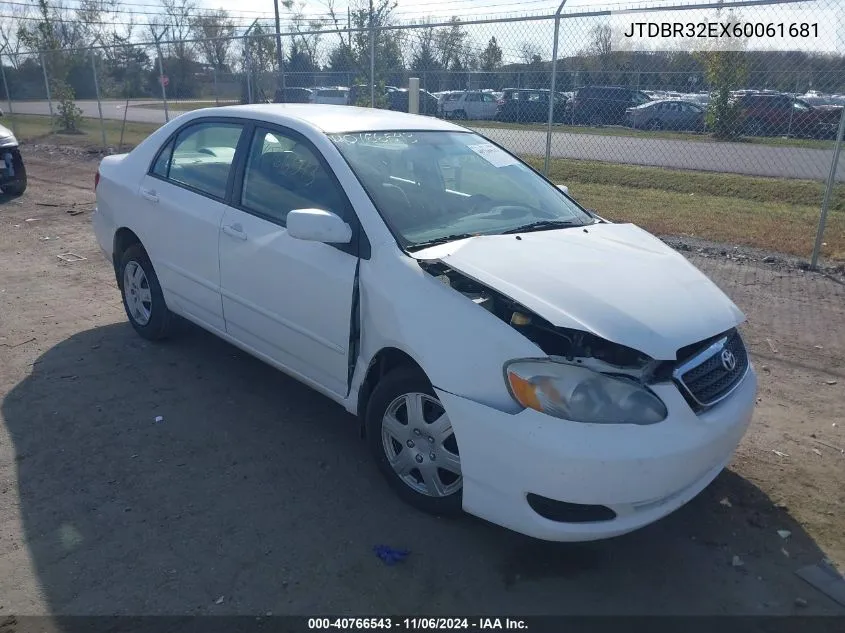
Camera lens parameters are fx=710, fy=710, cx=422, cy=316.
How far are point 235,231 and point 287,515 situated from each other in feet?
5.60

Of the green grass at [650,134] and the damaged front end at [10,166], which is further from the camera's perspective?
the damaged front end at [10,166]

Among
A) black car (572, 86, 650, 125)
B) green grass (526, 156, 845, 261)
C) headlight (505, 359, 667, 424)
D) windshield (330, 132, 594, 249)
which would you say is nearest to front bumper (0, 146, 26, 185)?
green grass (526, 156, 845, 261)

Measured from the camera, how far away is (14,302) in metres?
6.25

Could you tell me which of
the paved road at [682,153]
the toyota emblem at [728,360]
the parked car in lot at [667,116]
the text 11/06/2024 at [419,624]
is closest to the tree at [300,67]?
the paved road at [682,153]

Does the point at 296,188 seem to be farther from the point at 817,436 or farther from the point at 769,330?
the point at 769,330

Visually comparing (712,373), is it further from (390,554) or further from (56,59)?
(56,59)

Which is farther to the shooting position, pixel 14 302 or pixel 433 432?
pixel 14 302

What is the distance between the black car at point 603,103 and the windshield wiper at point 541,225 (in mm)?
6205

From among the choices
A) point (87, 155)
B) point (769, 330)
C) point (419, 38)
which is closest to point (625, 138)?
point (419, 38)

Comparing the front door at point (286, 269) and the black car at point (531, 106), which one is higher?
the black car at point (531, 106)

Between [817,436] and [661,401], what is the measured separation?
Result: 187cm

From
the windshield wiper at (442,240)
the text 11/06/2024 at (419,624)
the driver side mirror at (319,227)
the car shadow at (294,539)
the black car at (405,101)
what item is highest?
the black car at (405,101)

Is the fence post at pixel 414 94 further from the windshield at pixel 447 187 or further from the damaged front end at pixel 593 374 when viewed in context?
the damaged front end at pixel 593 374

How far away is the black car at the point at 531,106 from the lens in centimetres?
1017
